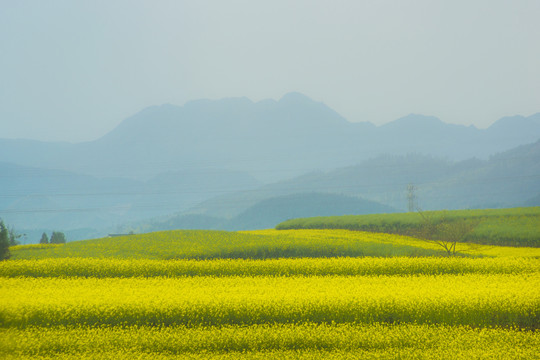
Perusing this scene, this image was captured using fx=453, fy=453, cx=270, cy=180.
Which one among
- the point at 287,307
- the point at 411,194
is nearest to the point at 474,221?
the point at 287,307

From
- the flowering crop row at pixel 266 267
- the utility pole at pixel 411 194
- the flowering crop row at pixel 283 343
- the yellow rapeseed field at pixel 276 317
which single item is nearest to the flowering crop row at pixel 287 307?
the yellow rapeseed field at pixel 276 317

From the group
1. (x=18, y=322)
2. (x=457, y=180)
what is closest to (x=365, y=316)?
(x=18, y=322)

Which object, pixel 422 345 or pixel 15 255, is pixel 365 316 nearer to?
pixel 422 345

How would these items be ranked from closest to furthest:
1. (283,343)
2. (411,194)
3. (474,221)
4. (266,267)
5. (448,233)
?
(283,343) < (266,267) < (448,233) < (474,221) < (411,194)

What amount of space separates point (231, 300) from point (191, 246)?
11602 millimetres

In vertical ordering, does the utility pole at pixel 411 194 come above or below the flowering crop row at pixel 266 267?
above

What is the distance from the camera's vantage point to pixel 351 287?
13.8 metres

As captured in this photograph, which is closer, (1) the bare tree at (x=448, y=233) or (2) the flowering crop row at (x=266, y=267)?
(2) the flowering crop row at (x=266, y=267)

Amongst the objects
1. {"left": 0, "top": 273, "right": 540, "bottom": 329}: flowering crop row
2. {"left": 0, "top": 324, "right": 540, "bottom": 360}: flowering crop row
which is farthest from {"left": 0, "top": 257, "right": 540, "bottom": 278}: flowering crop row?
{"left": 0, "top": 324, "right": 540, "bottom": 360}: flowering crop row

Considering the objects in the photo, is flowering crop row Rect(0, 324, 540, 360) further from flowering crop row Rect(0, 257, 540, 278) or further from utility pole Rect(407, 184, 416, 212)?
utility pole Rect(407, 184, 416, 212)

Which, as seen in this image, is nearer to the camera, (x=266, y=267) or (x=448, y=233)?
(x=266, y=267)

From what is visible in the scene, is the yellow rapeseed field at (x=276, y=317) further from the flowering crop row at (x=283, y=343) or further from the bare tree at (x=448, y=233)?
the bare tree at (x=448, y=233)

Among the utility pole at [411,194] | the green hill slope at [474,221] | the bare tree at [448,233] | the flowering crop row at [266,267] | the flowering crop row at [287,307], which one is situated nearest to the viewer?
the flowering crop row at [287,307]

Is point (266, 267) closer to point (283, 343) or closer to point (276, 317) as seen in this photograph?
point (276, 317)
